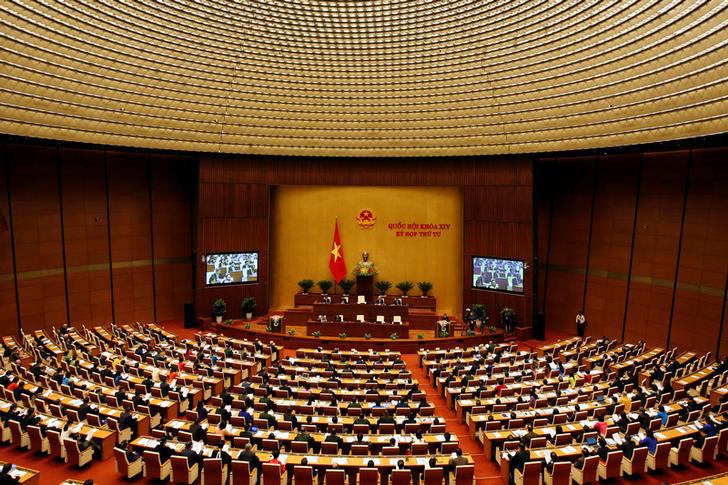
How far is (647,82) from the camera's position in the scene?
16203mm

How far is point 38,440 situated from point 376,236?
17880mm

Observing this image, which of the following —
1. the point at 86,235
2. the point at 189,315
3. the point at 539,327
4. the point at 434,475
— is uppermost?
the point at 86,235

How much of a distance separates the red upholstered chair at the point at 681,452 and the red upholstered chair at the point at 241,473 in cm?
851

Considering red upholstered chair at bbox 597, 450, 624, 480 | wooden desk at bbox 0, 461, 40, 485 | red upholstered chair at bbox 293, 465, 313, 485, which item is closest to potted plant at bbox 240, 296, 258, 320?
wooden desk at bbox 0, 461, 40, 485

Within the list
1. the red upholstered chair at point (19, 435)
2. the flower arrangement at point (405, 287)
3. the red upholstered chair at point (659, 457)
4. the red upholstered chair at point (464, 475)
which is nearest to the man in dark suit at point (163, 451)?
the red upholstered chair at point (19, 435)

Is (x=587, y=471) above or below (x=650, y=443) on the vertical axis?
below

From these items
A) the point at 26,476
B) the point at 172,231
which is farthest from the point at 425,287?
the point at 26,476

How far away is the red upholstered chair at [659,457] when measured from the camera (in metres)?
10.1

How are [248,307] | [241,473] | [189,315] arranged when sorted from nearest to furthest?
[241,473]
[189,315]
[248,307]

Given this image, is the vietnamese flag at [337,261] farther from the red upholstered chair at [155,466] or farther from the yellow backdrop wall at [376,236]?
the red upholstered chair at [155,466]

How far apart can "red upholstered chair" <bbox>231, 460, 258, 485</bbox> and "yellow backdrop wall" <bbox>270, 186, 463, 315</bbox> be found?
17102 mm

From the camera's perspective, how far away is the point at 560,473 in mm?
9453

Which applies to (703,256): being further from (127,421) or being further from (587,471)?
(127,421)

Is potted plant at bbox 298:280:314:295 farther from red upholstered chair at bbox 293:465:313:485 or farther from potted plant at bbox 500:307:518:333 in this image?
red upholstered chair at bbox 293:465:313:485
